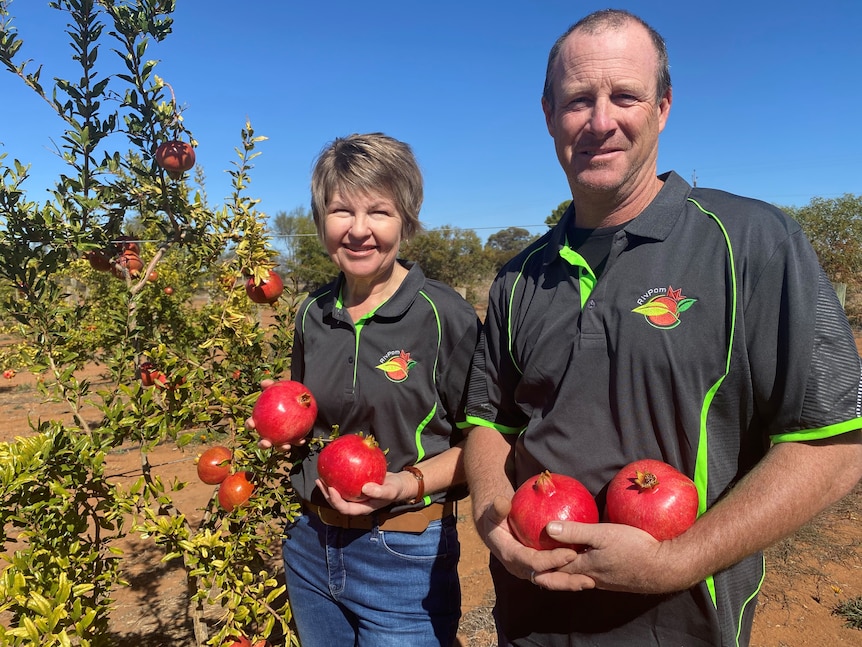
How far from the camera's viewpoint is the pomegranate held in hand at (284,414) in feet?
6.02

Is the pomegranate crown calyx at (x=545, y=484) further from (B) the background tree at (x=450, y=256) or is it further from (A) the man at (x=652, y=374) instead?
(B) the background tree at (x=450, y=256)

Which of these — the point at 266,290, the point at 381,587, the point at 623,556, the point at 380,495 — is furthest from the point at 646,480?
the point at 266,290

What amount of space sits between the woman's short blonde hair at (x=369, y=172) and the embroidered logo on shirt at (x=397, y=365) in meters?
0.44

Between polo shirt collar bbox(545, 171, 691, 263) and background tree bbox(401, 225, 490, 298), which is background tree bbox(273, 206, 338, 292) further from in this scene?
polo shirt collar bbox(545, 171, 691, 263)

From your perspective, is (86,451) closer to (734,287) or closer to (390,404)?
(390,404)

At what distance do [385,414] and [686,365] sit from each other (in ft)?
3.18

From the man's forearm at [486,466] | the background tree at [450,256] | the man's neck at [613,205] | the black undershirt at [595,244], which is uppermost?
the background tree at [450,256]

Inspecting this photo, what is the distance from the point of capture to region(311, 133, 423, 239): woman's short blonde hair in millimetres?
1830

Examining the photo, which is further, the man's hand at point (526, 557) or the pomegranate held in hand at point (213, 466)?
the pomegranate held in hand at point (213, 466)

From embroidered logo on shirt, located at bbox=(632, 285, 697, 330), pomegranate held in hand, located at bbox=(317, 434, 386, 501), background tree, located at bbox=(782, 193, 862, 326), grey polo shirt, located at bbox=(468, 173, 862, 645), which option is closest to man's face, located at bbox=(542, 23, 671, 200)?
grey polo shirt, located at bbox=(468, 173, 862, 645)

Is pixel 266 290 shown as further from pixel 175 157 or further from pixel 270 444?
pixel 270 444

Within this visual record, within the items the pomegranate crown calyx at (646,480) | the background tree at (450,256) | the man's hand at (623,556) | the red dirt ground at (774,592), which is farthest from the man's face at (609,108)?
the background tree at (450,256)

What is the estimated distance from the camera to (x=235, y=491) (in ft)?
6.67

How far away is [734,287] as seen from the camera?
1.25 m
